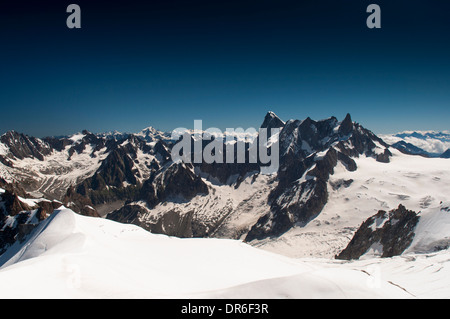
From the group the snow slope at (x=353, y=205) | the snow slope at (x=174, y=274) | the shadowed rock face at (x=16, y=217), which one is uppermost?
the snow slope at (x=174, y=274)

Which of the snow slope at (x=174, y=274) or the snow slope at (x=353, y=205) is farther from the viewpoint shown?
the snow slope at (x=353, y=205)

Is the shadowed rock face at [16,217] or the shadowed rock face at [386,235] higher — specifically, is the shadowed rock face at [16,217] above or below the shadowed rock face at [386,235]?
above

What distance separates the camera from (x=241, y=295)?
13.3 meters

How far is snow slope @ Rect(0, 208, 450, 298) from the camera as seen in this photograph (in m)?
13.6

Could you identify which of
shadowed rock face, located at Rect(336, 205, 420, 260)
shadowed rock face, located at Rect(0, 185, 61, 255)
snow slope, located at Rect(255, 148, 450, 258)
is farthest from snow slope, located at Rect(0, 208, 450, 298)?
snow slope, located at Rect(255, 148, 450, 258)

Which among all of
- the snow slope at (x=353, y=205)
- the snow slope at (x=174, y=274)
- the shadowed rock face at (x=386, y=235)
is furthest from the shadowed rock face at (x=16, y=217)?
the snow slope at (x=353, y=205)

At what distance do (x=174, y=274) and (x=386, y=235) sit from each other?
10397 centimetres

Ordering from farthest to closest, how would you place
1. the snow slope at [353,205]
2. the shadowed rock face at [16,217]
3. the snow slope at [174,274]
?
the snow slope at [353,205]
the shadowed rock face at [16,217]
the snow slope at [174,274]

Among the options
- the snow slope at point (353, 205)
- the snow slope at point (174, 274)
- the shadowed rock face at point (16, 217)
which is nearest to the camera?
the snow slope at point (174, 274)

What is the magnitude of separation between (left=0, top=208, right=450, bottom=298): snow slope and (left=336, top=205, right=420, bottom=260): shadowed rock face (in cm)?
5292

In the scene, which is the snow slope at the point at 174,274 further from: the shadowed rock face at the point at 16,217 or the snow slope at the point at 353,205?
the snow slope at the point at 353,205

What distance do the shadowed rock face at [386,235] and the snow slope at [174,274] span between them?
52.9 meters

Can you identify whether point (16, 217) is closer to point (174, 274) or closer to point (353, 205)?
point (174, 274)

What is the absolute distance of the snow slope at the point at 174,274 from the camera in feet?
44.5
